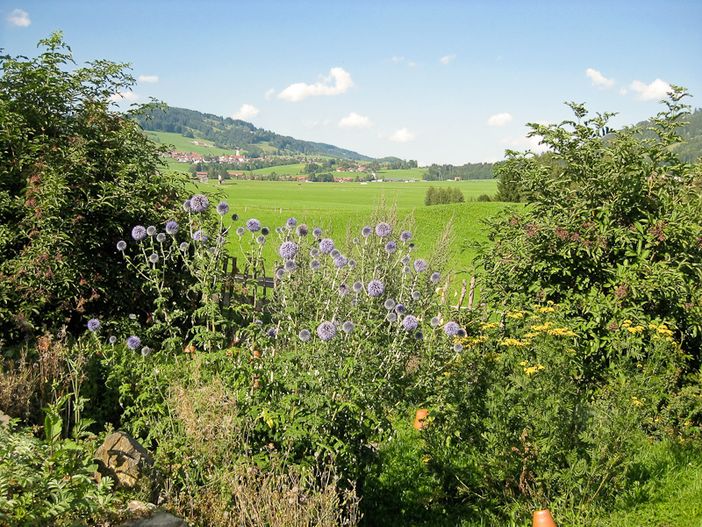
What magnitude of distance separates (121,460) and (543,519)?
257 centimetres

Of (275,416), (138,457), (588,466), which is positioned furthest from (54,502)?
(588,466)

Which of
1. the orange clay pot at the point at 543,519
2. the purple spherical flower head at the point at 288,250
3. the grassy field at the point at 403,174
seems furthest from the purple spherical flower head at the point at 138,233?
the grassy field at the point at 403,174

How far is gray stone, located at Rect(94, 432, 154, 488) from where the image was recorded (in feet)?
10.6

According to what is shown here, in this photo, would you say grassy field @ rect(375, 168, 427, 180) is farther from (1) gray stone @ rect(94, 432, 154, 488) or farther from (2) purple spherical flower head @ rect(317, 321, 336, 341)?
(1) gray stone @ rect(94, 432, 154, 488)

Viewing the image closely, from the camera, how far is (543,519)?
356 centimetres

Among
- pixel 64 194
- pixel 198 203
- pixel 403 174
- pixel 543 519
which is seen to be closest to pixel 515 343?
pixel 543 519

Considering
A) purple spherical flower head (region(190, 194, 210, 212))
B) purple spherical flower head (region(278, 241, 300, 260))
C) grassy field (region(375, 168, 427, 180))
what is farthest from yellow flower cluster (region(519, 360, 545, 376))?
grassy field (region(375, 168, 427, 180))

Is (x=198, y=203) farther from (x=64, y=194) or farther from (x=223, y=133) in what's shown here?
(x=223, y=133)

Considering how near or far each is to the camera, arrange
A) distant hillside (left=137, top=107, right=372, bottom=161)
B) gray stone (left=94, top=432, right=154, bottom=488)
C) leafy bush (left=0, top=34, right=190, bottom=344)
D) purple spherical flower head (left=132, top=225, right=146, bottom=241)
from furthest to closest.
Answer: distant hillside (left=137, top=107, right=372, bottom=161) < leafy bush (left=0, top=34, right=190, bottom=344) < purple spherical flower head (left=132, top=225, right=146, bottom=241) < gray stone (left=94, top=432, right=154, bottom=488)

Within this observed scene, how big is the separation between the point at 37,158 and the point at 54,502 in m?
5.30

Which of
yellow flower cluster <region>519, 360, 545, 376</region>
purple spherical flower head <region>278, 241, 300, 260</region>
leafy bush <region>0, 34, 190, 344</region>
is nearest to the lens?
yellow flower cluster <region>519, 360, 545, 376</region>

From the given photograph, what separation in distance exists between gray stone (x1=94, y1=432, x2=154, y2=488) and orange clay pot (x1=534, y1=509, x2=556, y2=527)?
2.40 meters

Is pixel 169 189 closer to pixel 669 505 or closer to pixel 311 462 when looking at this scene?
pixel 311 462

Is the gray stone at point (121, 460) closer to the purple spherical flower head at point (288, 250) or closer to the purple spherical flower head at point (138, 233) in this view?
the purple spherical flower head at point (288, 250)
